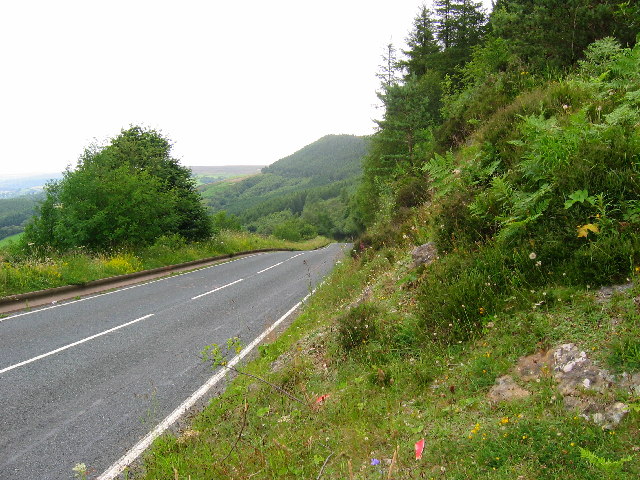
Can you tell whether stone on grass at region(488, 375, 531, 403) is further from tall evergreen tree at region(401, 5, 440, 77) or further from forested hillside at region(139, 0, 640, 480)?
tall evergreen tree at region(401, 5, 440, 77)

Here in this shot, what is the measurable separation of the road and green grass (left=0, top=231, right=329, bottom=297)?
162 cm

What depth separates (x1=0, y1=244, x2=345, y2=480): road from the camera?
414cm

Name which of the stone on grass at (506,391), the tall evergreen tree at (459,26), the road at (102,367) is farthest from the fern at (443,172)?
the tall evergreen tree at (459,26)

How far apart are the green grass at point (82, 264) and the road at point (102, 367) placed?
1621mm

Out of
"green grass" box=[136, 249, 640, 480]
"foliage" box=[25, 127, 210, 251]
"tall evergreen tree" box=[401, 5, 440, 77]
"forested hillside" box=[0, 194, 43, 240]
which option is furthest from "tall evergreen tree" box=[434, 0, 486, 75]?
"forested hillside" box=[0, 194, 43, 240]

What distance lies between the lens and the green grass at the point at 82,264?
37.6ft

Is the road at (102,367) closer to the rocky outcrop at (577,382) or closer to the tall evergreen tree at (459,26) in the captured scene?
the rocky outcrop at (577,382)

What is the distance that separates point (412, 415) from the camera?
347 cm

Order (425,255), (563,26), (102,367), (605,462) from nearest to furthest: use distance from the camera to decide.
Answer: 1. (605,462)
2. (102,367)
3. (425,255)
4. (563,26)

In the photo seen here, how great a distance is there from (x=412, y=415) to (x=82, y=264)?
13838mm

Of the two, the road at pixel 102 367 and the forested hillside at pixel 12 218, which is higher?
the forested hillside at pixel 12 218

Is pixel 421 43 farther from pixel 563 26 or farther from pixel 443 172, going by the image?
pixel 443 172

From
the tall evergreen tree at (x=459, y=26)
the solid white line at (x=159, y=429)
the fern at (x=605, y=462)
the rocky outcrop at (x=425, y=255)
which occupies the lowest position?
the solid white line at (x=159, y=429)

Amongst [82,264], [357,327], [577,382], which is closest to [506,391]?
[577,382]
